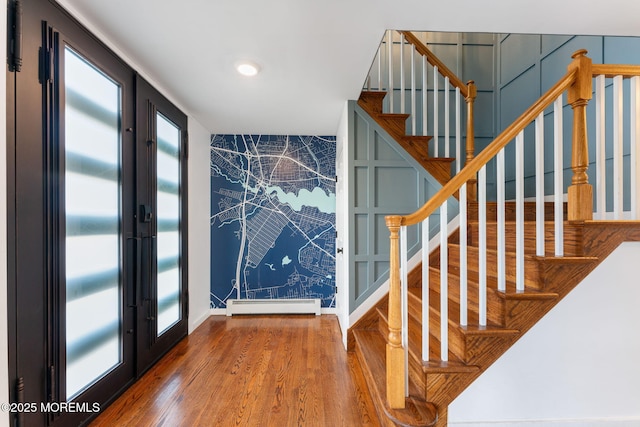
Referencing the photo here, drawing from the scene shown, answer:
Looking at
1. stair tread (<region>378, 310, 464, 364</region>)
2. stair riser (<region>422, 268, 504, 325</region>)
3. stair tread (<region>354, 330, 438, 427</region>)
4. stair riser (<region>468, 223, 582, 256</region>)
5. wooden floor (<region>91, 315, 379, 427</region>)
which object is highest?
stair riser (<region>468, 223, 582, 256</region>)

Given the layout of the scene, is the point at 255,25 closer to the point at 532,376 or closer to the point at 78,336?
the point at 78,336

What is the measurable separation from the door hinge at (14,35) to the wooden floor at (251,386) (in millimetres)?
1904

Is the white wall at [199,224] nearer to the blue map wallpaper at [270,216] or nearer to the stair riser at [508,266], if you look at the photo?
the blue map wallpaper at [270,216]

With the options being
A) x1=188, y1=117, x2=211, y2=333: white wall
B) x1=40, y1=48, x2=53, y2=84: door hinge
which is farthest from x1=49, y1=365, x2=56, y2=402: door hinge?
x1=188, y1=117, x2=211, y2=333: white wall

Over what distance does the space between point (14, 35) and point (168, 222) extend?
1.72 meters

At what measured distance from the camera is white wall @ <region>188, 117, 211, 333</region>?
11.0 ft

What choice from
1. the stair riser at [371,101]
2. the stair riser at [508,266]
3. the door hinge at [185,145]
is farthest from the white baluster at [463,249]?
the door hinge at [185,145]

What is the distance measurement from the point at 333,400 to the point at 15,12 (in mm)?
2591

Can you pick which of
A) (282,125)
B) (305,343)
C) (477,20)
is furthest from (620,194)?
(282,125)

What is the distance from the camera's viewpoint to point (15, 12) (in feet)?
4.45

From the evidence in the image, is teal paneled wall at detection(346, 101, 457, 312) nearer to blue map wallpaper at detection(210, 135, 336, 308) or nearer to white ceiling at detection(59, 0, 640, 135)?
white ceiling at detection(59, 0, 640, 135)

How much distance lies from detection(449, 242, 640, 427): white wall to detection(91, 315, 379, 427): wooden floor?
0.82 metres

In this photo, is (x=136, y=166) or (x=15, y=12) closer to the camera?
(x=15, y=12)

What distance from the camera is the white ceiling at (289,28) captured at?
1.63 m
